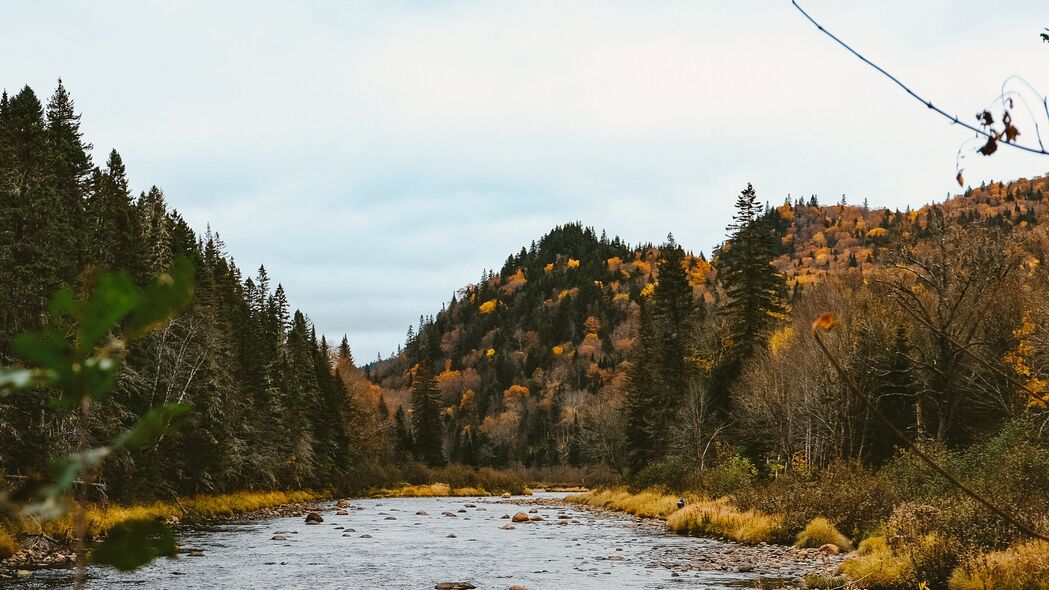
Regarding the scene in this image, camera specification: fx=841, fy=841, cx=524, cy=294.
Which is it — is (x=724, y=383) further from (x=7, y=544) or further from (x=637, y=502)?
(x=7, y=544)

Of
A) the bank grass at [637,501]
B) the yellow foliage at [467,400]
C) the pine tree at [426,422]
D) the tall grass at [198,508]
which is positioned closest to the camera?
the tall grass at [198,508]

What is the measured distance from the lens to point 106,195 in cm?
4172

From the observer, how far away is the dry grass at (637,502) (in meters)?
41.3

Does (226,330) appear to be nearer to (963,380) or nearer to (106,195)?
(106,195)

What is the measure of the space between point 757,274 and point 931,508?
32.3 metres

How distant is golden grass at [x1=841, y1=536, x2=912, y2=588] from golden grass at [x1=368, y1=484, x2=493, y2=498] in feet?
208

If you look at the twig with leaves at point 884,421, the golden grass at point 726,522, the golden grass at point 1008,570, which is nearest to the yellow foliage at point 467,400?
the golden grass at point 726,522

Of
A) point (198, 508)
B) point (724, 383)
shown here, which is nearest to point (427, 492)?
point (724, 383)

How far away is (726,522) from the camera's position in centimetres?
3014

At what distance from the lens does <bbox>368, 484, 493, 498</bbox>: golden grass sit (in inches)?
3071

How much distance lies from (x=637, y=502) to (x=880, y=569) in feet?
102

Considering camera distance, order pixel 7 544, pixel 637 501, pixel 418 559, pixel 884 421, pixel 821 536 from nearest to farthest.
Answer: pixel 884 421 → pixel 7 544 → pixel 418 559 → pixel 821 536 → pixel 637 501

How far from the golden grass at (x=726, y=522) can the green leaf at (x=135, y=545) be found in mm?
27987

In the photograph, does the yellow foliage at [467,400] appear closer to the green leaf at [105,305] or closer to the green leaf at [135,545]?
the green leaf at [135,545]
